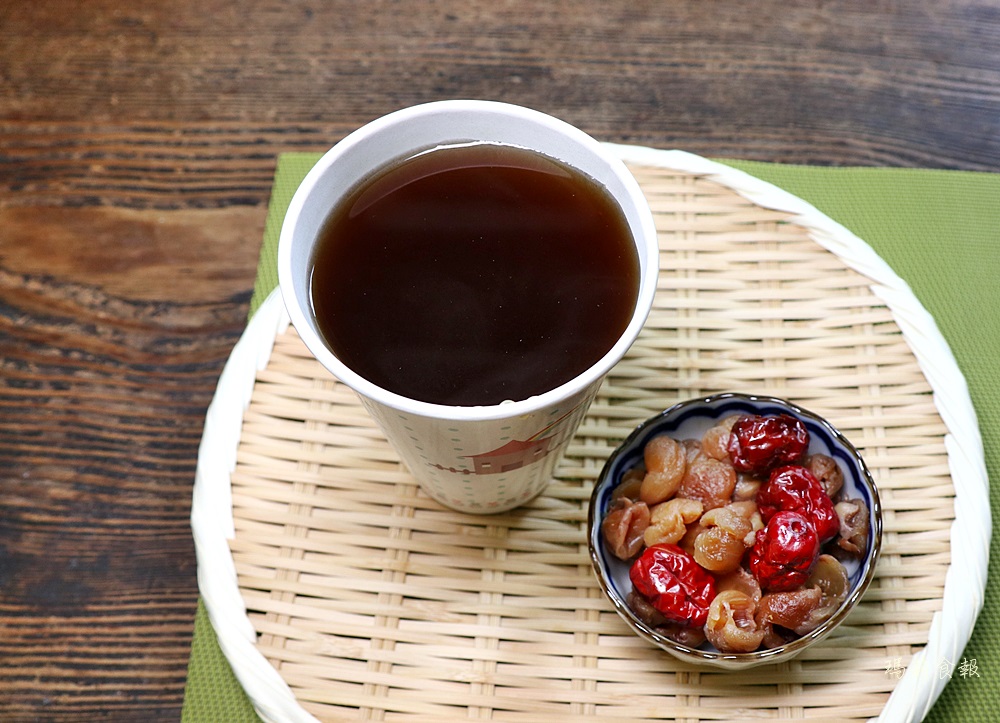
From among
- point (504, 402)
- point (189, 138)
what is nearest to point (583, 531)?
point (504, 402)

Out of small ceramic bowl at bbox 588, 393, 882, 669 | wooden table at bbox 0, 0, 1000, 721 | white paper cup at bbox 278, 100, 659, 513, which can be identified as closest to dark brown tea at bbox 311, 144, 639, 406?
white paper cup at bbox 278, 100, 659, 513

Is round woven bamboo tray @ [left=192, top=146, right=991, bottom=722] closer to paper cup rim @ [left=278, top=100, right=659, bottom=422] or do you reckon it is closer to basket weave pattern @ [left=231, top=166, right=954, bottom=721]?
basket weave pattern @ [left=231, top=166, right=954, bottom=721]

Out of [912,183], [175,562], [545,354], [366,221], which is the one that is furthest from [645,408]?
[175,562]

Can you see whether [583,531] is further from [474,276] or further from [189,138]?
[189,138]

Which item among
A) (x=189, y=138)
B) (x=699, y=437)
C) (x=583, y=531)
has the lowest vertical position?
(x=583, y=531)

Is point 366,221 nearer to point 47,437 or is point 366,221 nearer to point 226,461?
point 226,461
